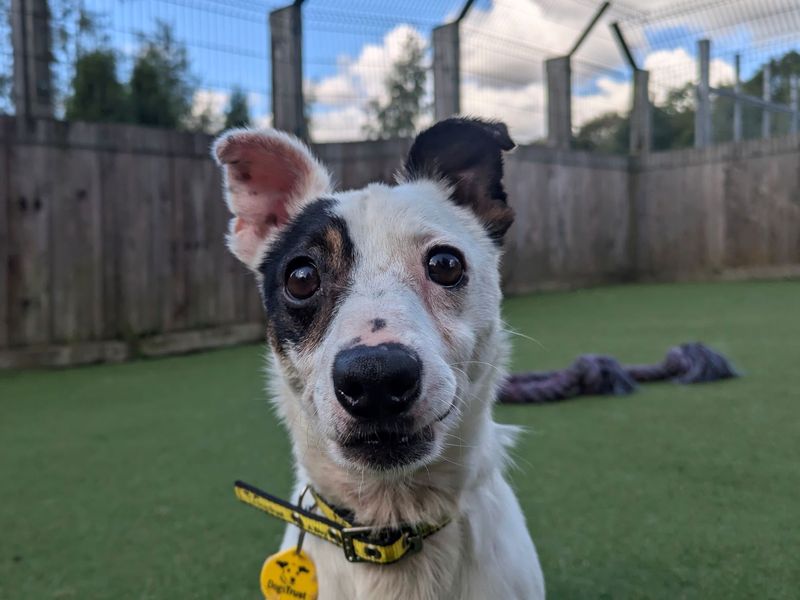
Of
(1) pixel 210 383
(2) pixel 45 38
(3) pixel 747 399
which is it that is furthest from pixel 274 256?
(2) pixel 45 38

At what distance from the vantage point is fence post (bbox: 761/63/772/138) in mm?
9148

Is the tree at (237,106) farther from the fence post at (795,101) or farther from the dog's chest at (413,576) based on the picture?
the fence post at (795,101)

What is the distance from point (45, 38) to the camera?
5090 millimetres

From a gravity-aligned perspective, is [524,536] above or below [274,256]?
below

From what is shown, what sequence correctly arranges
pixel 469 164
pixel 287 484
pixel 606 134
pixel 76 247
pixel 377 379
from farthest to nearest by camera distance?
pixel 606 134
pixel 76 247
pixel 287 484
pixel 469 164
pixel 377 379

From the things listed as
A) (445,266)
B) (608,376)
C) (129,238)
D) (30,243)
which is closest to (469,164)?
(445,266)

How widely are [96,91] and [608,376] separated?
5234 millimetres

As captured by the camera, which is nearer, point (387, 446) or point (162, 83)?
point (387, 446)

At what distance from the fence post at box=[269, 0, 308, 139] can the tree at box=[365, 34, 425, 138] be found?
3.19 feet

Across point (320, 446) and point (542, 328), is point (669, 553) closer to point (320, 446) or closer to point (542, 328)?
point (320, 446)

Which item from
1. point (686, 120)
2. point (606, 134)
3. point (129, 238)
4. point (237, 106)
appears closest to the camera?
point (129, 238)

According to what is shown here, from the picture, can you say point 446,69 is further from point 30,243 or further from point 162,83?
point 30,243

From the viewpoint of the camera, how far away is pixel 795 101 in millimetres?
9102

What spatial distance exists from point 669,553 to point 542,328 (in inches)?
170
